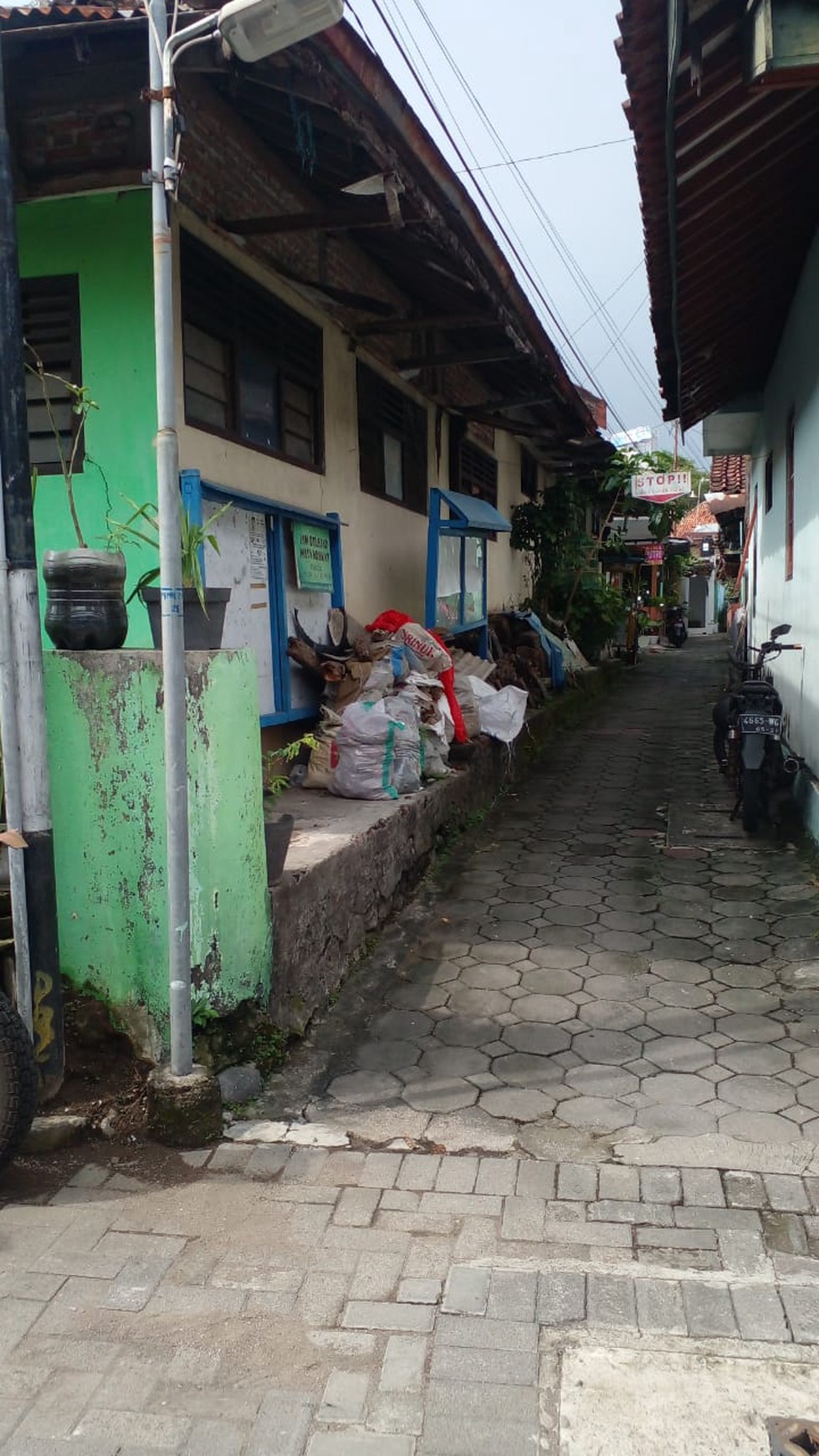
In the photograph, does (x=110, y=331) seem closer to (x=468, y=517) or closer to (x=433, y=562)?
(x=433, y=562)

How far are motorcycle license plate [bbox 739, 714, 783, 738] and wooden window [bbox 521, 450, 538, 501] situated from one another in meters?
7.97

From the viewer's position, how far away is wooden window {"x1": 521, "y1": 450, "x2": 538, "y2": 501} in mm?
14281

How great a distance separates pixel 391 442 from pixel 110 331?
3991 millimetres

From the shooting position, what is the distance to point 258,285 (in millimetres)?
5930

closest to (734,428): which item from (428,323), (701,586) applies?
(428,323)

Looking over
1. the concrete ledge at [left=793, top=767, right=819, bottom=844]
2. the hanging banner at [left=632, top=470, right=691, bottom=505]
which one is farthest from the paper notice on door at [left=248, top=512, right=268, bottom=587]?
the hanging banner at [left=632, top=470, right=691, bottom=505]

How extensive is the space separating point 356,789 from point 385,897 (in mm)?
806

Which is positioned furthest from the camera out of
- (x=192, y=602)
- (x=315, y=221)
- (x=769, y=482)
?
(x=769, y=482)

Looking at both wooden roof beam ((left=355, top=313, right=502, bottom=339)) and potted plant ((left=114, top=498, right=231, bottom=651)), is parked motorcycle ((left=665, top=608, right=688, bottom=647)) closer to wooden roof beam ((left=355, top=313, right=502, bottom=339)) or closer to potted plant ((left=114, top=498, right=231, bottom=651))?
wooden roof beam ((left=355, top=313, right=502, bottom=339))

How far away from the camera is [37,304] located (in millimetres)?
5062

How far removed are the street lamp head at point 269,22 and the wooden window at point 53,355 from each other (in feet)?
8.07

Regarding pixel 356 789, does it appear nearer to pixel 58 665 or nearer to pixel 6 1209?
pixel 58 665

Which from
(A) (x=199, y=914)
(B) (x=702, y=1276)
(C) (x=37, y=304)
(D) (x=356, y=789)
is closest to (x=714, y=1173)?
(B) (x=702, y=1276)

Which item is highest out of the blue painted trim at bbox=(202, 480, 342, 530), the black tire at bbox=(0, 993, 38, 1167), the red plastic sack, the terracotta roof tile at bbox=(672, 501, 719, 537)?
the terracotta roof tile at bbox=(672, 501, 719, 537)
